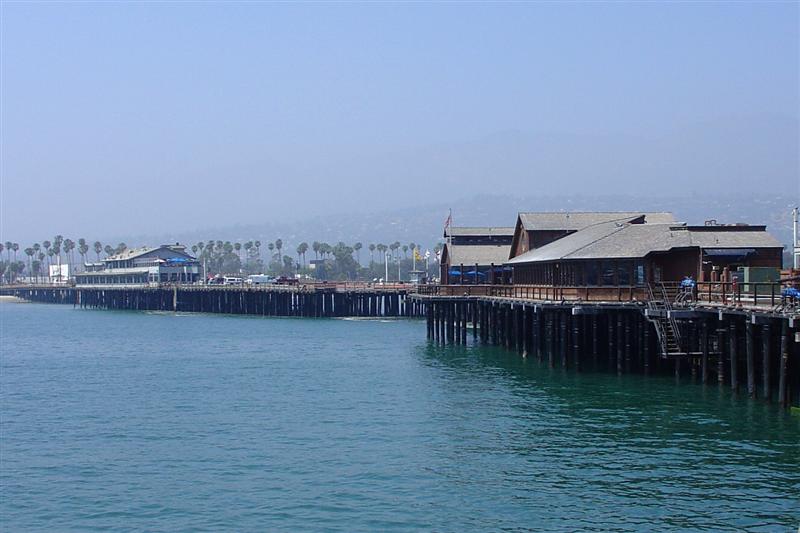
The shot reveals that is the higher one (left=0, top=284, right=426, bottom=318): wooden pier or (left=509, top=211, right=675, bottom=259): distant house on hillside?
(left=509, top=211, right=675, bottom=259): distant house on hillside

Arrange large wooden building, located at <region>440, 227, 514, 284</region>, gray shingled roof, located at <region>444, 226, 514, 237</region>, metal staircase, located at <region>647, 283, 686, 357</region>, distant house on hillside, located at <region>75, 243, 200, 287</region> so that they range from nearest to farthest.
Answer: metal staircase, located at <region>647, 283, 686, 357</region> < large wooden building, located at <region>440, 227, 514, 284</region> < gray shingled roof, located at <region>444, 226, 514, 237</region> < distant house on hillside, located at <region>75, 243, 200, 287</region>

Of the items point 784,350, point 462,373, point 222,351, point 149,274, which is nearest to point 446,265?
point 222,351

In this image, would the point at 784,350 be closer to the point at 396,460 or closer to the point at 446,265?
the point at 396,460

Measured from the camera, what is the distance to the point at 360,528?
2411 cm

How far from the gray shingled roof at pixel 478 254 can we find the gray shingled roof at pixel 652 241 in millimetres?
24612

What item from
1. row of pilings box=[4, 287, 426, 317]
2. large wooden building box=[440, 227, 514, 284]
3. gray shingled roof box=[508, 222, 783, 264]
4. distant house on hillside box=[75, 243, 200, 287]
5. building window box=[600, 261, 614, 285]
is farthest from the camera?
distant house on hillside box=[75, 243, 200, 287]

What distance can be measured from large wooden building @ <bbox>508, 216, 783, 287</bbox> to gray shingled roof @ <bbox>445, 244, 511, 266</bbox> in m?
26.3

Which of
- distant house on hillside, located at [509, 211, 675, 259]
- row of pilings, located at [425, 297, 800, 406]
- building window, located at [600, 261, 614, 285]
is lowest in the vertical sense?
row of pilings, located at [425, 297, 800, 406]

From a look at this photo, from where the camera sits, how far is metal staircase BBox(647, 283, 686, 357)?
4316 cm

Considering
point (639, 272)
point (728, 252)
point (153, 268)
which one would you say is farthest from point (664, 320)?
point (153, 268)

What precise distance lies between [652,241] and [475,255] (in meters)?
32.0

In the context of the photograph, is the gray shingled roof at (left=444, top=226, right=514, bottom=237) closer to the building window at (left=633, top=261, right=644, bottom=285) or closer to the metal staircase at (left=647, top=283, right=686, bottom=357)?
the building window at (left=633, top=261, right=644, bottom=285)

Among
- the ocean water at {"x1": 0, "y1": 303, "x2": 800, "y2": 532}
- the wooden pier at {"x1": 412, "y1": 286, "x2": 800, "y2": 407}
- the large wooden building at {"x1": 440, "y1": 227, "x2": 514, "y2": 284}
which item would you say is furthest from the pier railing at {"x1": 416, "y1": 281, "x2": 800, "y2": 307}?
the large wooden building at {"x1": 440, "y1": 227, "x2": 514, "y2": 284}

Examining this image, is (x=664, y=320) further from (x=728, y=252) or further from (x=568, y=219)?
(x=568, y=219)
